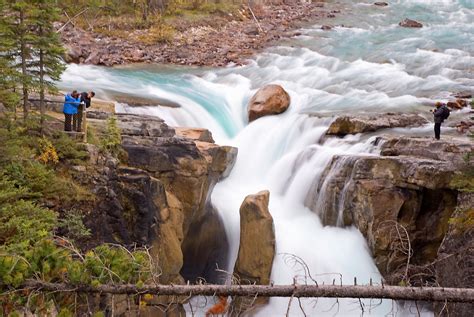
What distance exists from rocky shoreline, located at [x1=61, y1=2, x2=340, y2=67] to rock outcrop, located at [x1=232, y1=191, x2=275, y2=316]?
2080 cm

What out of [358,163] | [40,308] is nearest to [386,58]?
[358,163]

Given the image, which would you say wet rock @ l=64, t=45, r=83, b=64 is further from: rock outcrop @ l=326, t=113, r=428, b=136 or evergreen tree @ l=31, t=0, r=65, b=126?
evergreen tree @ l=31, t=0, r=65, b=126

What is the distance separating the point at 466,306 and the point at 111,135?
998cm

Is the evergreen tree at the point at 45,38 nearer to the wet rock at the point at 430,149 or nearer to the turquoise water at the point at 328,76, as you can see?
the turquoise water at the point at 328,76

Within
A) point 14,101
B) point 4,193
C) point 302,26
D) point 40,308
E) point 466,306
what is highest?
point 302,26

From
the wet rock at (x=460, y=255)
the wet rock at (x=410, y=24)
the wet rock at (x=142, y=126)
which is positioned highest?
the wet rock at (x=410, y=24)

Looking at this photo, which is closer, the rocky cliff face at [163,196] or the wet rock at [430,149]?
the rocky cliff face at [163,196]

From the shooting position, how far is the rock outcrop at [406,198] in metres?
14.6

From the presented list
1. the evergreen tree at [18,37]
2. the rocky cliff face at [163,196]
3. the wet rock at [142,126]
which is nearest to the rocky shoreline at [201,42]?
the wet rock at [142,126]

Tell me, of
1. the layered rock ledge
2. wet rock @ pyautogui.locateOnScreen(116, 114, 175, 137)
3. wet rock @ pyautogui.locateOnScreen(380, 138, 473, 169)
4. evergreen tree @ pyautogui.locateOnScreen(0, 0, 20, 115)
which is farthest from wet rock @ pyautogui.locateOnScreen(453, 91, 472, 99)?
evergreen tree @ pyautogui.locateOnScreen(0, 0, 20, 115)

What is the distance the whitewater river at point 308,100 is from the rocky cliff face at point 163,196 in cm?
111

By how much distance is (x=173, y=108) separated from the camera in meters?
23.0

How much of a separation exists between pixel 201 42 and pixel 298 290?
123 feet

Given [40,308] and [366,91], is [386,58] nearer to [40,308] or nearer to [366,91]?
[366,91]
